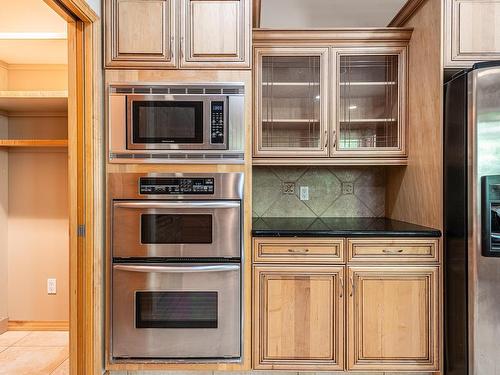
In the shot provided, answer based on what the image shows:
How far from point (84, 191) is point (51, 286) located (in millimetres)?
1410

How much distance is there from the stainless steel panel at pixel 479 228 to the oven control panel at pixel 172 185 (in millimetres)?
1447

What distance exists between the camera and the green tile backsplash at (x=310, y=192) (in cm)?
273

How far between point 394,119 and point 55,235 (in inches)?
112

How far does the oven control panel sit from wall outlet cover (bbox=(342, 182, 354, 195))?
119 cm

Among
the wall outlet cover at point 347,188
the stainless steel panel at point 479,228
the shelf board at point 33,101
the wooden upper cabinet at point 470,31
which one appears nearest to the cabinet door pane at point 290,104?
the wall outlet cover at point 347,188

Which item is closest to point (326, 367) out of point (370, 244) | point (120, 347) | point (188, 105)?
point (370, 244)

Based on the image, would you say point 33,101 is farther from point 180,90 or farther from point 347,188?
point 347,188

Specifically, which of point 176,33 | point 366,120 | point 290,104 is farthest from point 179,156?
point 366,120

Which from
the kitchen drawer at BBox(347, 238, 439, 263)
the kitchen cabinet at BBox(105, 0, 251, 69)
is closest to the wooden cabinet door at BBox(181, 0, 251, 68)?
the kitchen cabinet at BBox(105, 0, 251, 69)

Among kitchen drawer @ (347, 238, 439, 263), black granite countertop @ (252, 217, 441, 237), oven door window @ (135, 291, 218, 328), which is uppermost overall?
black granite countertop @ (252, 217, 441, 237)

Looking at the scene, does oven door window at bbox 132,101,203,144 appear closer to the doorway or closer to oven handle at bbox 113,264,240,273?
oven handle at bbox 113,264,240,273

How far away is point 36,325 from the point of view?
2840 millimetres

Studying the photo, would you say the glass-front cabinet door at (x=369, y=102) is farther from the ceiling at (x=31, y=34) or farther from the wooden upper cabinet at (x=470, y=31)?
the ceiling at (x=31, y=34)

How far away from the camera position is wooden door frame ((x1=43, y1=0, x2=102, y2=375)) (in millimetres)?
1970
